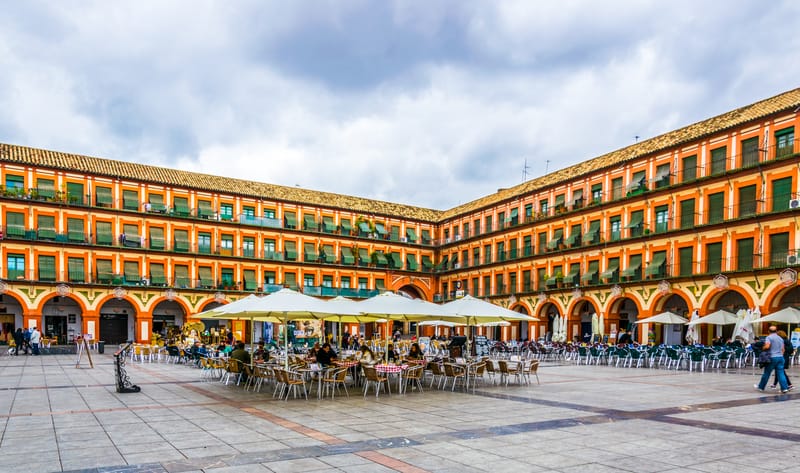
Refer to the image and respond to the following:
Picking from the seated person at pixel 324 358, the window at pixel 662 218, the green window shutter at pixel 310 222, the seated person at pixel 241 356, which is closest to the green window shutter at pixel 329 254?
the green window shutter at pixel 310 222

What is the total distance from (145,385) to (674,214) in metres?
27.7

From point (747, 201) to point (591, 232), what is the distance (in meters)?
9.91

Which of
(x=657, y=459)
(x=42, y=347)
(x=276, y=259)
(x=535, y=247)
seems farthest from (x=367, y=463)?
(x=276, y=259)

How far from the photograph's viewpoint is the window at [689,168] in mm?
31227

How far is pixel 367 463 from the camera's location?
716 centimetres

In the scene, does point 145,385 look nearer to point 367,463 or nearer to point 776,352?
point 367,463

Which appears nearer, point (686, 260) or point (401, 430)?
point (401, 430)

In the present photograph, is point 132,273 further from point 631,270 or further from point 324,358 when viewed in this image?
point 631,270

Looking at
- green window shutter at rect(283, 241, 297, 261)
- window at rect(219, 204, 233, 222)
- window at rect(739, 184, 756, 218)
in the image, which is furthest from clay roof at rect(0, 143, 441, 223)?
window at rect(739, 184, 756, 218)

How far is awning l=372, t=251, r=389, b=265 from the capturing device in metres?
50.4

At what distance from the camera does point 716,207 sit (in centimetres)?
3005

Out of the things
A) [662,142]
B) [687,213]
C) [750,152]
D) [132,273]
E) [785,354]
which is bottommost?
[785,354]

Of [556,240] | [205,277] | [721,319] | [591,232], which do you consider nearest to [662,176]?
[591,232]

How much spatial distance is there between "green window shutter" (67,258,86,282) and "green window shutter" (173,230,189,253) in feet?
19.7
